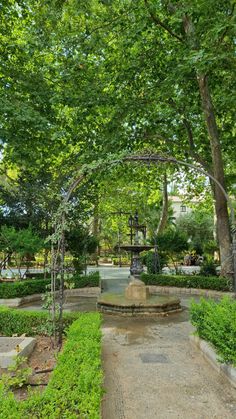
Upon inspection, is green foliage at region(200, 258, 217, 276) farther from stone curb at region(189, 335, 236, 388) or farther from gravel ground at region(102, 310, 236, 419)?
stone curb at region(189, 335, 236, 388)

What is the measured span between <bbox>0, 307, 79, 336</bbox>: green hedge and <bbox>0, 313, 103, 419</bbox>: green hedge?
243 cm

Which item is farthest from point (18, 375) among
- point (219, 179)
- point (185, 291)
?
point (219, 179)

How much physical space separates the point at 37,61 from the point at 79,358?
36.1ft

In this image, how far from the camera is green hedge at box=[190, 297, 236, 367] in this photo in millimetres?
4344

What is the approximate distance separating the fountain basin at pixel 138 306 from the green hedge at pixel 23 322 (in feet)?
9.17

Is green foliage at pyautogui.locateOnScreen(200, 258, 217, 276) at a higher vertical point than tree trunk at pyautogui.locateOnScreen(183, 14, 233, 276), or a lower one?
lower

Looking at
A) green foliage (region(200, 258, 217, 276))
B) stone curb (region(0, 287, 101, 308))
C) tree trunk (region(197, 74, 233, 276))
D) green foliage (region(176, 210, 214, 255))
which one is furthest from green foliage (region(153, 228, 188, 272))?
green foliage (region(176, 210, 214, 255))

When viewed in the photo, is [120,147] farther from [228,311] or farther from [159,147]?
[228,311]

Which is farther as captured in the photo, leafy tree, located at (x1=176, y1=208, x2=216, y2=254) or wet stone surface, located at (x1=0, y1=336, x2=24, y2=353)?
leafy tree, located at (x1=176, y1=208, x2=216, y2=254)

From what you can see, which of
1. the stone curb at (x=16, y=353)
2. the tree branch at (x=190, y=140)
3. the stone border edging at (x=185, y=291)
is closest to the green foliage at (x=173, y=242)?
the stone border edging at (x=185, y=291)

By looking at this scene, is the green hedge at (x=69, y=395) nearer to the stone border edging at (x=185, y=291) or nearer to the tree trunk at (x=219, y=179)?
the stone border edging at (x=185, y=291)

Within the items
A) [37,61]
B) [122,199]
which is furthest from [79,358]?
[122,199]

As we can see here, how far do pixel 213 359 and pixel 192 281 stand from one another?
27.7 ft

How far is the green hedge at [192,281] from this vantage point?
12281mm
